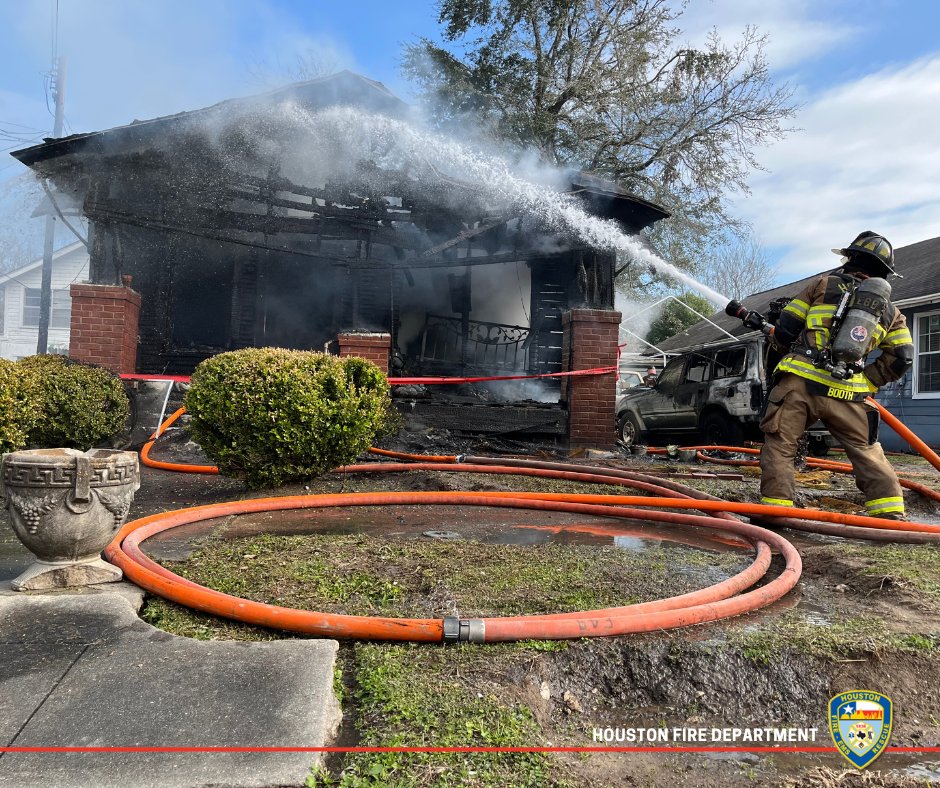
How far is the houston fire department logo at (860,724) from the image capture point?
1.73m

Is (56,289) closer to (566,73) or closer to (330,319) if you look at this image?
(330,319)

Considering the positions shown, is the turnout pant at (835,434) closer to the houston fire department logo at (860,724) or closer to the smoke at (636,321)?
the houston fire department logo at (860,724)

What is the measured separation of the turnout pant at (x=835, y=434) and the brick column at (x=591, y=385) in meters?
4.54

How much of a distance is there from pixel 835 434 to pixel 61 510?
469cm

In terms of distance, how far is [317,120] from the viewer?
9.73 meters

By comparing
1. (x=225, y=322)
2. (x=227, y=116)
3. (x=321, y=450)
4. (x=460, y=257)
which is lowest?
(x=321, y=450)

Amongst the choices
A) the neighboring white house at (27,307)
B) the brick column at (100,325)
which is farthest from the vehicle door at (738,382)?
the neighboring white house at (27,307)

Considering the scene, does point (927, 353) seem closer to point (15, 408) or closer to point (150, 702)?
point (15, 408)

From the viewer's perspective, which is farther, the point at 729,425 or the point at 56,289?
the point at 56,289

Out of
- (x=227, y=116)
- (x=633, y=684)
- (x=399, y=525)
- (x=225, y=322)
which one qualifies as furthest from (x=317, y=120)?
(x=633, y=684)

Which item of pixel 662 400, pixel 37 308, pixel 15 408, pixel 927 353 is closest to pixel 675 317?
pixel 927 353

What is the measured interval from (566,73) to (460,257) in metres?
10.2

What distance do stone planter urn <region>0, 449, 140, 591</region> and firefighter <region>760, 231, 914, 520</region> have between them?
4049mm

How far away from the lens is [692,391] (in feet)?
34.0
